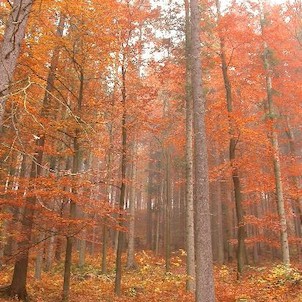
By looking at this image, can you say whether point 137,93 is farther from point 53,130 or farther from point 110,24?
point 53,130

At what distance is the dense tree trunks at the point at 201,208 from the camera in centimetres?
880

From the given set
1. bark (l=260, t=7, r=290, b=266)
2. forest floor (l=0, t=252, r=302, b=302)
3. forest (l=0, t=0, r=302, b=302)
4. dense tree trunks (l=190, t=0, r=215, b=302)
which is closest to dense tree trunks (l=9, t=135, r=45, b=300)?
forest (l=0, t=0, r=302, b=302)

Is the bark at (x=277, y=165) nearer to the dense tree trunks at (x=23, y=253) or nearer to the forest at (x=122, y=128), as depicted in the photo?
the forest at (x=122, y=128)

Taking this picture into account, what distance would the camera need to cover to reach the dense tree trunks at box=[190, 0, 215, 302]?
880cm

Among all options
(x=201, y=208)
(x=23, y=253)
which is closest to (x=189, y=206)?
(x=201, y=208)

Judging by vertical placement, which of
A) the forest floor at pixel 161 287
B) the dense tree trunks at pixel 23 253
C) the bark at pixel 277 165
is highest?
the bark at pixel 277 165

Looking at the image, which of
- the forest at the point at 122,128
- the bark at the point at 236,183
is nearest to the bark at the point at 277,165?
the forest at the point at 122,128

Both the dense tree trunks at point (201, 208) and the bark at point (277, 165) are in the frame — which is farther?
the bark at point (277, 165)

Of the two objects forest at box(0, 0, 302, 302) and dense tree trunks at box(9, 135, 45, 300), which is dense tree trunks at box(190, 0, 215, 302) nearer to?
forest at box(0, 0, 302, 302)

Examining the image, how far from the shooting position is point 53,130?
12234mm

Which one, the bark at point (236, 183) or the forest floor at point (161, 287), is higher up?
the bark at point (236, 183)

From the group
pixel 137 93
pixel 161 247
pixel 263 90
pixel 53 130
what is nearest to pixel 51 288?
pixel 53 130

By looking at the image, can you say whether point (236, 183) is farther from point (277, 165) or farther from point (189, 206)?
point (189, 206)

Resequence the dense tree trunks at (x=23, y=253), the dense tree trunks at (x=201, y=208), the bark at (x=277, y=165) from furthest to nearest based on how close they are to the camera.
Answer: the bark at (x=277, y=165) → the dense tree trunks at (x=23, y=253) → the dense tree trunks at (x=201, y=208)
